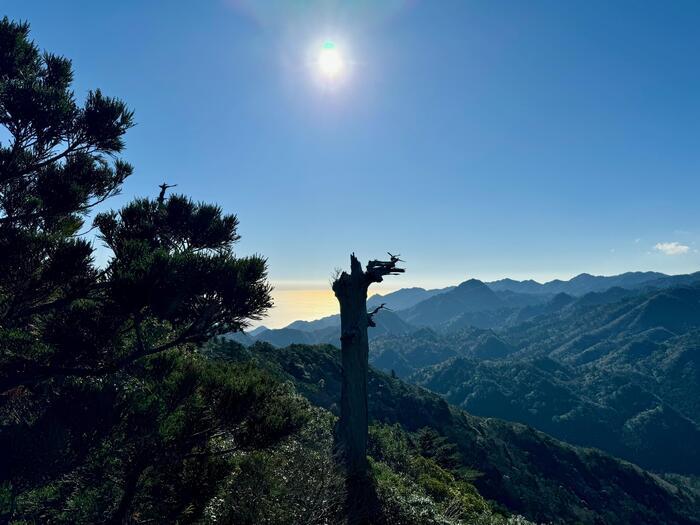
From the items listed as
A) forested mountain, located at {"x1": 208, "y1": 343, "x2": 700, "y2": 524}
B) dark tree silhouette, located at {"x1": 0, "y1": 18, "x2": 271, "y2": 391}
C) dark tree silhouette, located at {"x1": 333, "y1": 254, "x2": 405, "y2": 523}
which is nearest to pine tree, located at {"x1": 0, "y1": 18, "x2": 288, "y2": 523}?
dark tree silhouette, located at {"x1": 0, "y1": 18, "x2": 271, "y2": 391}

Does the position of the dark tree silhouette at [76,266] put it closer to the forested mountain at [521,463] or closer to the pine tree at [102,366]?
the pine tree at [102,366]

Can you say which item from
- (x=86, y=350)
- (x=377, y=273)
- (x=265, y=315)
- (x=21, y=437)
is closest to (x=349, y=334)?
(x=377, y=273)

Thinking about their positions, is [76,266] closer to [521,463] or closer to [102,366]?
[102,366]

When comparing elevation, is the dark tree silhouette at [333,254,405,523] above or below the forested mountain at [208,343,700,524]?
above

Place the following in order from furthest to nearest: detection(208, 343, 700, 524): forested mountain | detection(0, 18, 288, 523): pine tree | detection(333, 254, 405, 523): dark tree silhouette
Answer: detection(208, 343, 700, 524): forested mountain < detection(333, 254, 405, 523): dark tree silhouette < detection(0, 18, 288, 523): pine tree

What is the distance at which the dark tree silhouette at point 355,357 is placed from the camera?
13.2 metres

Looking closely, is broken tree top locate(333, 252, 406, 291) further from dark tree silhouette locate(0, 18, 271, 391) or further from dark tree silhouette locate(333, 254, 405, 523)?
→ dark tree silhouette locate(0, 18, 271, 391)

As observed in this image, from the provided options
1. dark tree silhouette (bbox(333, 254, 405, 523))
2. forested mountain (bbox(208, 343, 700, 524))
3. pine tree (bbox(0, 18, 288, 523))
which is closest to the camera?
pine tree (bbox(0, 18, 288, 523))

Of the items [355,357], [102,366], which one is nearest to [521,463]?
[355,357]

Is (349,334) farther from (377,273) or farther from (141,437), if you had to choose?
(141,437)

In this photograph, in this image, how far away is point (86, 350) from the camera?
859 centimetres

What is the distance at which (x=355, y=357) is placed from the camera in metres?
14.1

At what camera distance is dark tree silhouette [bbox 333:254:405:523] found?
43.2 ft

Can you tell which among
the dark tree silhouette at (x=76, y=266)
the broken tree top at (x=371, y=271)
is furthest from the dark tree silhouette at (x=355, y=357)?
the dark tree silhouette at (x=76, y=266)
